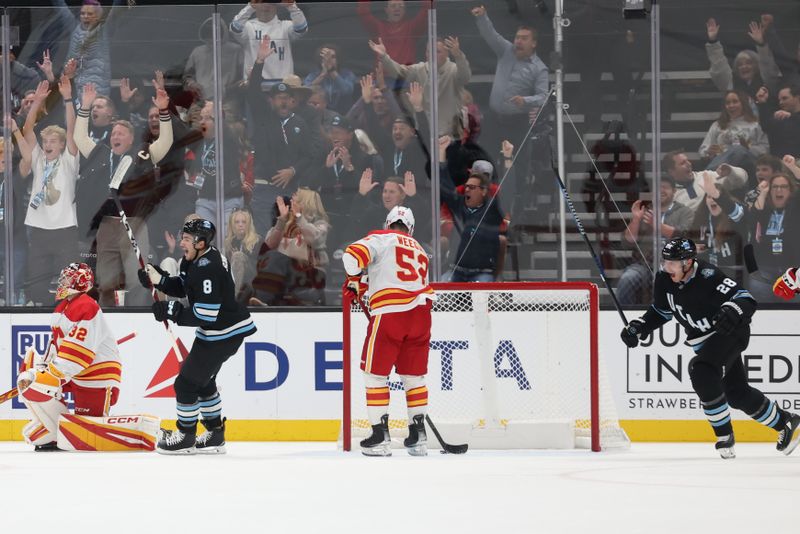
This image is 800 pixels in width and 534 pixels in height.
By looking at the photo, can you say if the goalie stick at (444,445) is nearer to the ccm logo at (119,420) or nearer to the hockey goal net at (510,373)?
the hockey goal net at (510,373)

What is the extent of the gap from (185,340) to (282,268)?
70 centimetres

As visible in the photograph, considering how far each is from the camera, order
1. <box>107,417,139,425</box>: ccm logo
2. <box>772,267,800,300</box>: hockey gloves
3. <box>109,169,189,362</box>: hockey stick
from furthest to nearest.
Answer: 1. <box>109,169,189,362</box>: hockey stick
2. <box>107,417,139,425</box>: ccm logo
3. <box>772,267,800,300</box>: hockey gloves

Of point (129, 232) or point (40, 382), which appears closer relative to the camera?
point (40, 382)

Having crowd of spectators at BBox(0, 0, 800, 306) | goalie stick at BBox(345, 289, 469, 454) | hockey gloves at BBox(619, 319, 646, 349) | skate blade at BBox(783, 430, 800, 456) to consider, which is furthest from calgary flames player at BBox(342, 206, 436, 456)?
skate blade at BBox(783, 430, 800, 456)

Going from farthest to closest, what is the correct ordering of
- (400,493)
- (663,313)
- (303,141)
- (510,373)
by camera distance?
1. (303,141)
2. (510,373)
3. (663,313)
4. (400,493)

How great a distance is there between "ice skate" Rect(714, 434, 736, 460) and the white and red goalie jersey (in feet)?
4.88

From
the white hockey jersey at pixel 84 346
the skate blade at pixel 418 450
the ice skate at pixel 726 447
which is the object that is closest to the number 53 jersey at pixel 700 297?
the ice skate at pixel 726 447

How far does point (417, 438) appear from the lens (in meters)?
6.05

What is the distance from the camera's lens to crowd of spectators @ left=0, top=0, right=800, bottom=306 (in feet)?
24.5

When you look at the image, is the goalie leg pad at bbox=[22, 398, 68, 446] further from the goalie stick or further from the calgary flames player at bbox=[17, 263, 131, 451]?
the goalie stick

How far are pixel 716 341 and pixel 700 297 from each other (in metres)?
0.21

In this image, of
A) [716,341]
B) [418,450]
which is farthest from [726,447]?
[418,450]

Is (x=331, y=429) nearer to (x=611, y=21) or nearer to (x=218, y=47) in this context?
(x=218, y=47)

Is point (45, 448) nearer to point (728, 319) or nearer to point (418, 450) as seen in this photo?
point (418, 450)
